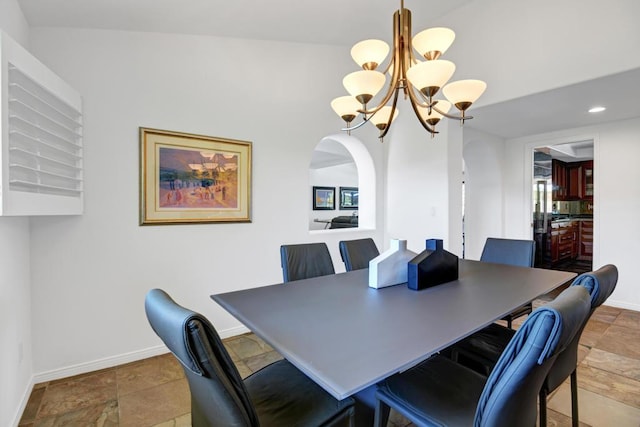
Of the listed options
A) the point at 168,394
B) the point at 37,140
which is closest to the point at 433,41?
the point at 37,140

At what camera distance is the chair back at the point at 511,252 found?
2682 millimetres

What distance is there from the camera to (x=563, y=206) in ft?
20.7

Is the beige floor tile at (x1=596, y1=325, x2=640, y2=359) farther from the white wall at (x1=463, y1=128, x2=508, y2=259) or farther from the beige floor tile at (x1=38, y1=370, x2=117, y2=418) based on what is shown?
the beige floor tile at (x1=38, y1=370, x2=117, y2=418)

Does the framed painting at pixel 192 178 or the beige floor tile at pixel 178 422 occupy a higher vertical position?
the framed painting at pixel 192 178

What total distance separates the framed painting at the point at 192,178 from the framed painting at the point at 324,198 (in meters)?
6.29

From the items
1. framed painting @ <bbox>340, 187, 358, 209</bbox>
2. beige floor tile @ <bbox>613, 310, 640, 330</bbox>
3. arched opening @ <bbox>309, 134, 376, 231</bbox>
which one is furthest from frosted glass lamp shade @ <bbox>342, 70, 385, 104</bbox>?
framed painting @ <bbox>340, 187, 358, 209</bbox>

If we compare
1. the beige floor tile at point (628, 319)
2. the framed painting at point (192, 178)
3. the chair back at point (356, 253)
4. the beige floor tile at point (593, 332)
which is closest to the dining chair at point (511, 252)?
the beige floor tile at point (593, 332)

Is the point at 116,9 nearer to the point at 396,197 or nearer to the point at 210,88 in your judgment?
the point at 210,88

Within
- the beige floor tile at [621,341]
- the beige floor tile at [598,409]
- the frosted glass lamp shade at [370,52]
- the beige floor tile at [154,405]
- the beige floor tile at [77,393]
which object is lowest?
the beige floor tile at [154,405]

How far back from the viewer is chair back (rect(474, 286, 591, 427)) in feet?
2.72

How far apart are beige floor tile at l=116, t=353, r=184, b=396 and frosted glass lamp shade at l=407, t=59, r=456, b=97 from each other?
2443 millimetres

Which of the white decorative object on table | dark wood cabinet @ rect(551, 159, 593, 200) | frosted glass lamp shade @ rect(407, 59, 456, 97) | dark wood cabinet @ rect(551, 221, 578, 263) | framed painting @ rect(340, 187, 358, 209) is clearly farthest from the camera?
framed painting @ rect(340, 187, 358, 209)

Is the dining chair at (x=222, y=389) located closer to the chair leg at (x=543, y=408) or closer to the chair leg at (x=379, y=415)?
the chair leg at (x=379, y=415)

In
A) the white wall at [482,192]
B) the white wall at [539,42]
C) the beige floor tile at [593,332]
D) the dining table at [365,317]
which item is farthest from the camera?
the white wall at [482,192]
